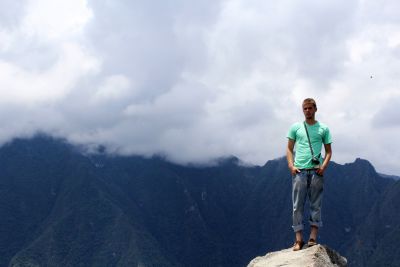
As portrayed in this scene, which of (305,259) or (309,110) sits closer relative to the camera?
(305,259)

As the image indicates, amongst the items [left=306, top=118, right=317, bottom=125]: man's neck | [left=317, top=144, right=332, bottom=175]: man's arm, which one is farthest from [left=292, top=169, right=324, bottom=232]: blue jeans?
[left=306, top=118, right=317, bottom=125]: man's neck

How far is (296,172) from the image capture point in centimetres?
1309

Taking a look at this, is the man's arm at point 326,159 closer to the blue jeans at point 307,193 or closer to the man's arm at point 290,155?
the blue jeans at point 307,193

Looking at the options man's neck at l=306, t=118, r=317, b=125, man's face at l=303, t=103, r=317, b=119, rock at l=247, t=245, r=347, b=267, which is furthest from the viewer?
man's neck at l=306, t=118, r=317, b=125

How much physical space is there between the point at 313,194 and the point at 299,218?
2.57ft

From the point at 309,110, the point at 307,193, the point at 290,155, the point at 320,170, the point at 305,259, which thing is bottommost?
the point at 305,259

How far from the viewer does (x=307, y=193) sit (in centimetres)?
1335

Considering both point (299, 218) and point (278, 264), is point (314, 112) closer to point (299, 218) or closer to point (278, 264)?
point (299, 218)

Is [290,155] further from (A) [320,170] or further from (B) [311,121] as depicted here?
(B) [311,121]

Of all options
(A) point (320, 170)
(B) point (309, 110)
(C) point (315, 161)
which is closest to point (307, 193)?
(A) point (320, 170)

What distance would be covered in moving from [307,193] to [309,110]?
2.06m

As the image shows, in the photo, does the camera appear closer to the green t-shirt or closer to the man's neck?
the green t-shirt

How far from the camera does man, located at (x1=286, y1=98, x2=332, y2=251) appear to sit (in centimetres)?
1288

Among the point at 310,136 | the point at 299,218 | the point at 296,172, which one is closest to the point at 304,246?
the point at 299,218
